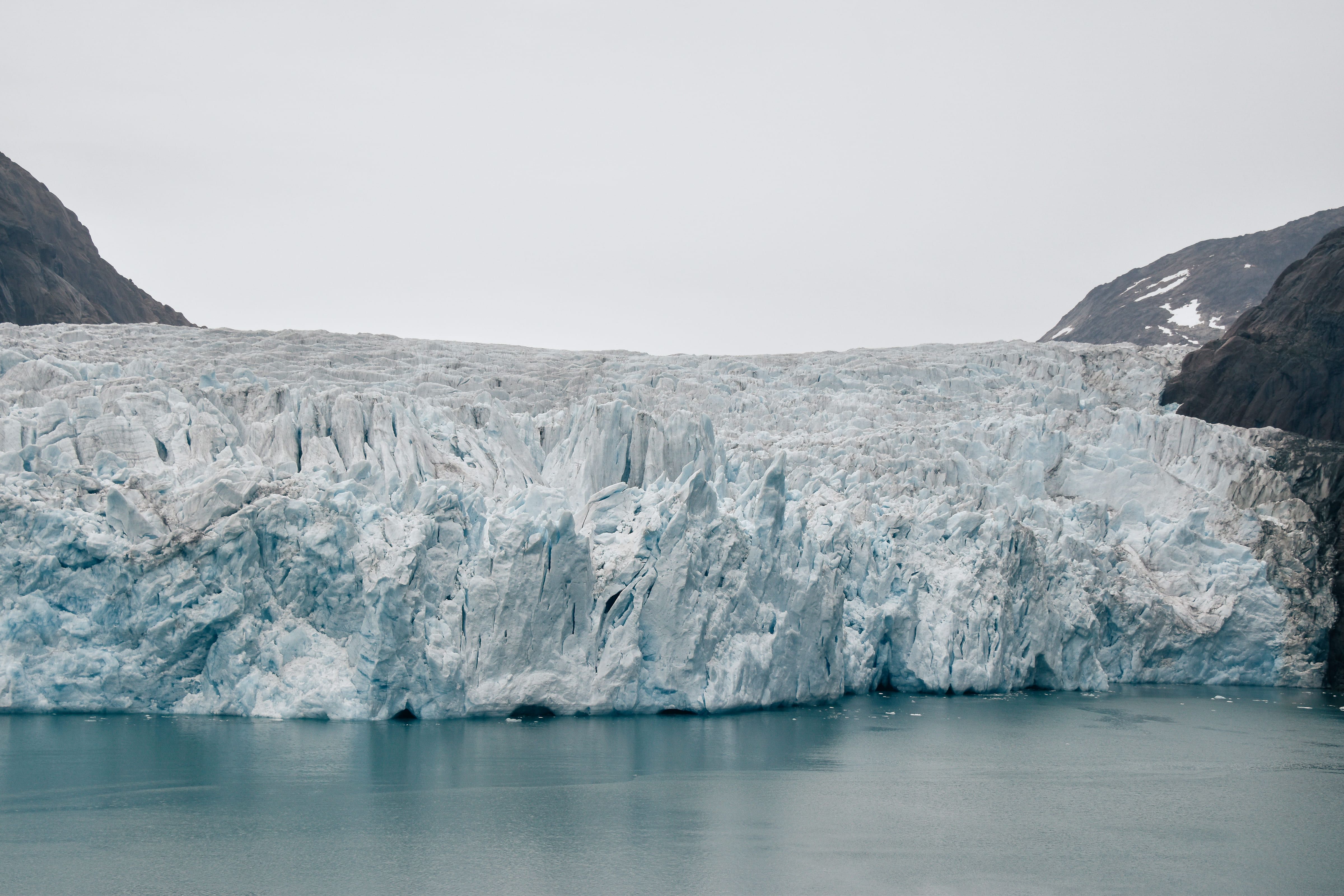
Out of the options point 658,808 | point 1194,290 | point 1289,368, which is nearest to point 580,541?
point 658,808

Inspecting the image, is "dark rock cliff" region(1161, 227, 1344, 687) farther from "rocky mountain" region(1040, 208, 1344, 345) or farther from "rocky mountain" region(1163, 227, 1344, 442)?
"rocky mountain" region(1040, 208, 1344, 345)

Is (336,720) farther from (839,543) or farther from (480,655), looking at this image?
(839,543)

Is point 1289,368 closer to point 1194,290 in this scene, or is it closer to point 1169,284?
point 1194,290

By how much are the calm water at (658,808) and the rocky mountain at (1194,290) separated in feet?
147

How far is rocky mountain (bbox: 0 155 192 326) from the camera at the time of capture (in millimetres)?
46719

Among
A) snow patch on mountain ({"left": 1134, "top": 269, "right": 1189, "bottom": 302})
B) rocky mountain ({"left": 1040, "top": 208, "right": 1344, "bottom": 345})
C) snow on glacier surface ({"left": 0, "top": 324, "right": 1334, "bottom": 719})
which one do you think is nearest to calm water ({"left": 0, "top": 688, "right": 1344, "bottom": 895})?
snow on glacier surface ({"left": 0, "top": 324, "right": 1334, "bottom": 719})

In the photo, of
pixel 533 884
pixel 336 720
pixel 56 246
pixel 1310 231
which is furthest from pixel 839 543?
pixel 1310 231

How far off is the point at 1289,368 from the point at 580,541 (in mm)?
25427

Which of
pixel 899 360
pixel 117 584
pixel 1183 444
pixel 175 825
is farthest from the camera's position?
pixel 899 360

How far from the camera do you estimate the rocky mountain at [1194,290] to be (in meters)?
61.2

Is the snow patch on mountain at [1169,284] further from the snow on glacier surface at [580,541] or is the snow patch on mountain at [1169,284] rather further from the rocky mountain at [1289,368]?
the snow on glacier surface at [580,541]

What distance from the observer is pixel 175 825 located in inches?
493

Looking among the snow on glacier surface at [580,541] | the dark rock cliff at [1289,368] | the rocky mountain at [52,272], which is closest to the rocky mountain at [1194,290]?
the dark rock cliff at [1289,368]

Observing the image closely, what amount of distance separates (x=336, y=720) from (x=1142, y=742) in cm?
1357
